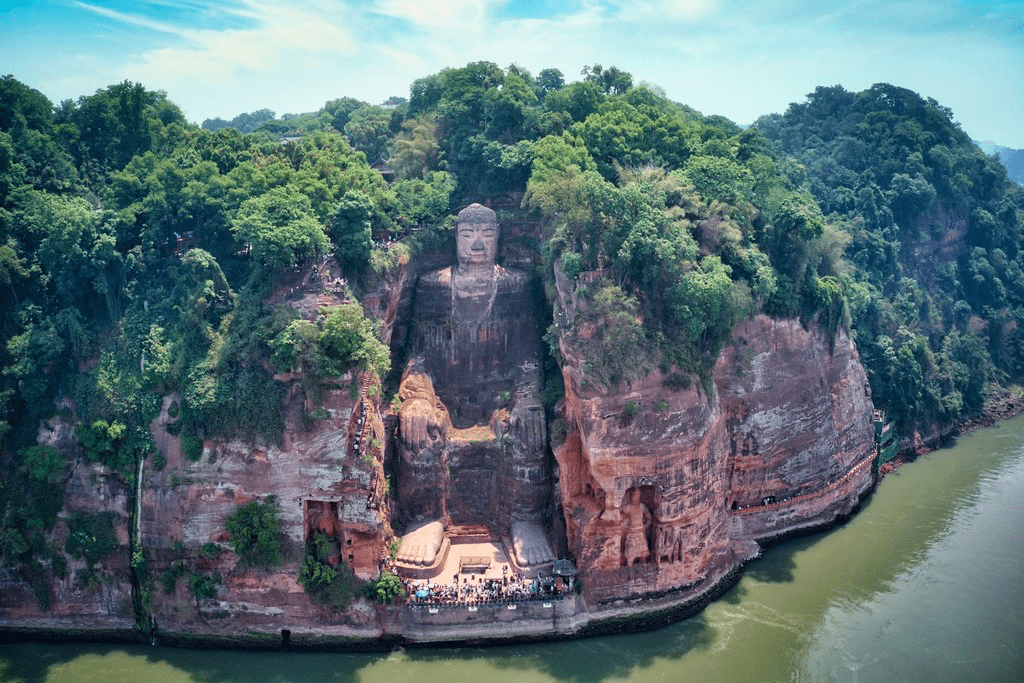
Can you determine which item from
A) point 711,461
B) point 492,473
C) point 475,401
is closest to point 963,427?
point 711,461

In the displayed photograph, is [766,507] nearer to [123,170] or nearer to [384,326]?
[384,326]

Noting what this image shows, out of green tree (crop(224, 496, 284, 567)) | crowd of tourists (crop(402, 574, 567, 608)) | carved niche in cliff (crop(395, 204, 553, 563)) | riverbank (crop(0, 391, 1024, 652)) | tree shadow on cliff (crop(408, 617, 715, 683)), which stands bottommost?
tree shadow on cliff (crop(408, 617, 715, 683))

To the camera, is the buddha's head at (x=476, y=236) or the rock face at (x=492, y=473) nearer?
the rock face at (x=492, y=473)

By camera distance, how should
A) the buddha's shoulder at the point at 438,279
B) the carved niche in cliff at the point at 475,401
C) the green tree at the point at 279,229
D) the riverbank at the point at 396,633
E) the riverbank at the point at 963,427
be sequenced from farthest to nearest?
the riverbank at the point at 963,427 → the buddha's shoulder at the point at 438,279 → the carved niche in cliff at the point at 475,401 → the green tree at the point at 279,229 → the riverbank at the point at 396,633

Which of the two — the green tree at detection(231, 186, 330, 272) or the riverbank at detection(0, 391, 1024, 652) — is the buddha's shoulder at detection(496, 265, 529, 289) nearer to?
the green tree at detection(231, 186, 330, 272)

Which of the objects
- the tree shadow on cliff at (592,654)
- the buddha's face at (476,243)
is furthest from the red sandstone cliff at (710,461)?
the buddha's face at (476,243)

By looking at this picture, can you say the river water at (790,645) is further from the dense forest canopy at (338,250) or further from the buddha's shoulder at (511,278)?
the buddha's shoulder at (511,278)

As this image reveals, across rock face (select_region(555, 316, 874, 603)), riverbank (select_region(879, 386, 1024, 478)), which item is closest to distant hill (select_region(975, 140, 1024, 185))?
riverbank (select_region(879, 386, 1024, 478))
